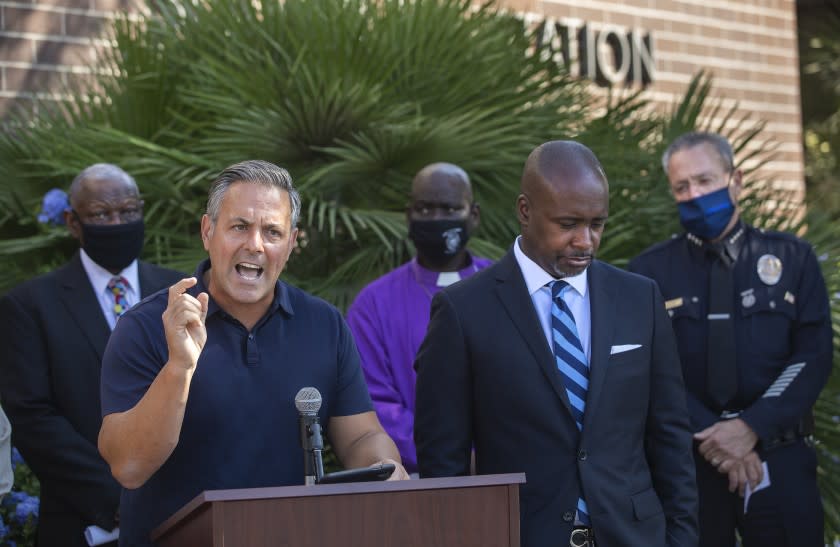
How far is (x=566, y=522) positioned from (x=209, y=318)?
44.1 inches

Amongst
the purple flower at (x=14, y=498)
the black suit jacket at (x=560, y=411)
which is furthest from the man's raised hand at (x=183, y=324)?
the purple flower at (x=14, y=498)

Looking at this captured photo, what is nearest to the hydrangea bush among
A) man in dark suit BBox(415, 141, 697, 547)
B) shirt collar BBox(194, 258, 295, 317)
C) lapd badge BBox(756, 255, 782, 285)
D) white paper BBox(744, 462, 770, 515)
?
shirt collar BBox(194, 258, 295, 317)

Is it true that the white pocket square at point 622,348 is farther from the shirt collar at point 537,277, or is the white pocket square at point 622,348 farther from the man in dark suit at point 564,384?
the shirt collar at point 537,277

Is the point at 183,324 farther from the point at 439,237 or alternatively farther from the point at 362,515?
the point at 439,237

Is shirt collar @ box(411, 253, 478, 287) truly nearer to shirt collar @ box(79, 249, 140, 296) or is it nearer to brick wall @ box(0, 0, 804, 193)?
shirt collar @ box(79, 249, 140, 296)

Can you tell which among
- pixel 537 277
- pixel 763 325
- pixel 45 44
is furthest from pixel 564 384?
pixel 45 44

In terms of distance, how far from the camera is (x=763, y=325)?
5.14 metres

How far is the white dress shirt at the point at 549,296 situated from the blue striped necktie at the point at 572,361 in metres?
0.03

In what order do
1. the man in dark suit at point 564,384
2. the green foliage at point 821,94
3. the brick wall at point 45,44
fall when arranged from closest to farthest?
the man in dark suit at point 564,384 → the brick wall at point 45,44 → the green foliage at point 821,94

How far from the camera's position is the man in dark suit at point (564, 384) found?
3600mm

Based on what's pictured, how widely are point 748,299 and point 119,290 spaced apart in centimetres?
247

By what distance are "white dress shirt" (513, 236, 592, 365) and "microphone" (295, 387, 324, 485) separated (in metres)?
0.86

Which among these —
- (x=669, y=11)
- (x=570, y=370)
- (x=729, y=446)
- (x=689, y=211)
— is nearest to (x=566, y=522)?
(x=570, y=370)

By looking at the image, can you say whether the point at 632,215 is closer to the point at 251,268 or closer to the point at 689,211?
the point at 689,211
